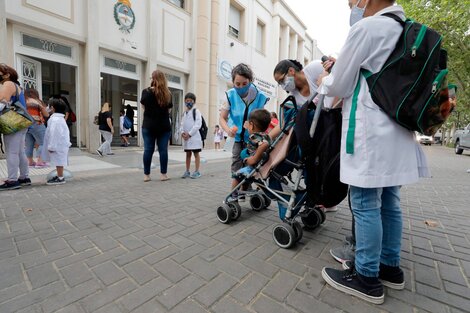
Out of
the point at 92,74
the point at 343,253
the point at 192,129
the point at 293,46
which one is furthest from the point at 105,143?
the point at 293,46

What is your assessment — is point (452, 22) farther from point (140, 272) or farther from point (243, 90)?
point (140, 272)

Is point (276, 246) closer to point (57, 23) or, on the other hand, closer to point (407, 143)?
point (407, 143)

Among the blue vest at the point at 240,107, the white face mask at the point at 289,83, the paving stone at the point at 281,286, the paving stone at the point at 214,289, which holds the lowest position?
the paving stone at the point at 214,289

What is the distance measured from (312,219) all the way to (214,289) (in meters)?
1.45

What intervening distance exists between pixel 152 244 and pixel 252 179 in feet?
3.85

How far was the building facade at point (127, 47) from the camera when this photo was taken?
748cm

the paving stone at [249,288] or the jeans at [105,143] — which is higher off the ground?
the jeans at [105,143]

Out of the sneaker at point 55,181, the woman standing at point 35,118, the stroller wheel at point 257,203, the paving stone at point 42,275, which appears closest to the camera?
the paving stone at point 42,275

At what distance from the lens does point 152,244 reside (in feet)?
7.59

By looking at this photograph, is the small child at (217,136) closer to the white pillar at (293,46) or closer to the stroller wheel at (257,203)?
the stroller wheel at (257,203)

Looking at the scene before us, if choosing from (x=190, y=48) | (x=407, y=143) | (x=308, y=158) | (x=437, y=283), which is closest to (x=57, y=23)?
(x=190, y=48)

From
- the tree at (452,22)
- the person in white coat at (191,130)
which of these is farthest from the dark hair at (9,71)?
the tree at (452,22)

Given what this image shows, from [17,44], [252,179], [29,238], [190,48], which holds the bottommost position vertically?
[29,238]

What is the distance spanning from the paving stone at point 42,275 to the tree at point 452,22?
1611 cm
